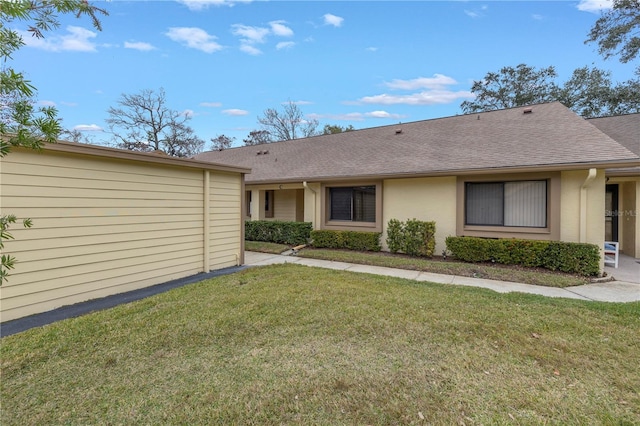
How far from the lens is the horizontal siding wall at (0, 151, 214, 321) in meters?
4.10

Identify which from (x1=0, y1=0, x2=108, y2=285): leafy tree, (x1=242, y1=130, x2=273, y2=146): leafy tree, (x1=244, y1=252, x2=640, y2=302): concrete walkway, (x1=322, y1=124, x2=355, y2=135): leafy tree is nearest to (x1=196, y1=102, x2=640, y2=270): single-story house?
(x1=244, y1=252, x2=640, y2=302): concrete walkway

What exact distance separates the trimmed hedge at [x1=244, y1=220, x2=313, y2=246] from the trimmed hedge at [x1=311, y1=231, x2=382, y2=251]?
452 millimetres

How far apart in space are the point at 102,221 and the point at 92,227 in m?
0.18

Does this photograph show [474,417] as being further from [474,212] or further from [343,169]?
[343,169]

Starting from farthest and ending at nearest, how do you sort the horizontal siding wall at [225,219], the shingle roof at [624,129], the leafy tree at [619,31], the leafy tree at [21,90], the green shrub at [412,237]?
A: the leafy tree at [619,31] < the shingle roof at [624,129] < the green shrub at [412,237] < the horizontal siding wall at [225,219] < the leafy tree at [21,90]

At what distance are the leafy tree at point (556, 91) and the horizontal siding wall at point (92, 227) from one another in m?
25.4

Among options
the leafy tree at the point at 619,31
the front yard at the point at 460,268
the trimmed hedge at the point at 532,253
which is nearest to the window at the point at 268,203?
the front yard at the point at 460,268

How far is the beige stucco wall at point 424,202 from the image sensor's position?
890 centimetres

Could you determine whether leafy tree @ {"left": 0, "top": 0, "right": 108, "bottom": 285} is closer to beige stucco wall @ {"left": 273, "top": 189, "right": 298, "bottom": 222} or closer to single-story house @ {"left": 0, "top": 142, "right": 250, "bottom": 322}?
single-story house @ {"left": 0, "top": 142, "right": 250, "bottom": 322}

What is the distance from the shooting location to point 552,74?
2191 cm

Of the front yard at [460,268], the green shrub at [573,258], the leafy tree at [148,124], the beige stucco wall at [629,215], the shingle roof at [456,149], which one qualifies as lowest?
the front yard at [460,268]

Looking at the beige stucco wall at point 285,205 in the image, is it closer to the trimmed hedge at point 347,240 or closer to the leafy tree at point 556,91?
the trimmed hedge at point 347,240

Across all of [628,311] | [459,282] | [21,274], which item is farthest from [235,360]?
[628,311]

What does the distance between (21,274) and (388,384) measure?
5023 mm
